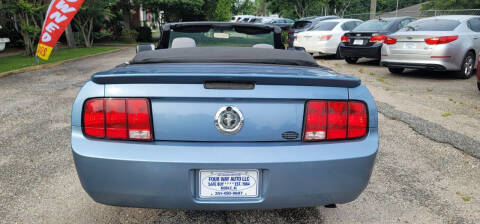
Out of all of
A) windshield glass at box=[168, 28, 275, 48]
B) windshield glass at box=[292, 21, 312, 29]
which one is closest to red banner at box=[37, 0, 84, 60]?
windshield glass at box=[168, 28, 275, 48]

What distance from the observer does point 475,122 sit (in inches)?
214

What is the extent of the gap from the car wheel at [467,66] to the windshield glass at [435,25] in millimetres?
779

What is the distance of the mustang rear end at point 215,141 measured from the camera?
2.03 metres

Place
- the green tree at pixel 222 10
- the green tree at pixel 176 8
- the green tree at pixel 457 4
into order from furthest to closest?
the green tree at pixel 457 4 → the green tree at pixel 222 10 → the green tree at pixel 176 8

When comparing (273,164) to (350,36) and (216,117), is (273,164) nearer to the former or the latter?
(216,117)

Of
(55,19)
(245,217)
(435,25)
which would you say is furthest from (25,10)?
(245,217)

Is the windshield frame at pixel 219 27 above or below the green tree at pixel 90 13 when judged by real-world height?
below

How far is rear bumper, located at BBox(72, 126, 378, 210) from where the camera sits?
2.02m

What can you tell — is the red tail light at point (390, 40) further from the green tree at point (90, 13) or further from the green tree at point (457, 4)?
the green tree at point (457, 4)

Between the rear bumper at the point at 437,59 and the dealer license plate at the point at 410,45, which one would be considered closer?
the rear bumper at the point at 437,59

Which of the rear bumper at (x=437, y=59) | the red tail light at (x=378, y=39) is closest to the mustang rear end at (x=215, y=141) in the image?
the rear bumper at (x=437, y=59)

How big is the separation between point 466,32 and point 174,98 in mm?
8960

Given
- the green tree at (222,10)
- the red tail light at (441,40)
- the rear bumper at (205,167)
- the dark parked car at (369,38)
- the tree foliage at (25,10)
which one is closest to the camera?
the rear bumper at (205,167)

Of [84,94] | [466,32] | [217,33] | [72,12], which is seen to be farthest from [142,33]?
[84,94]
